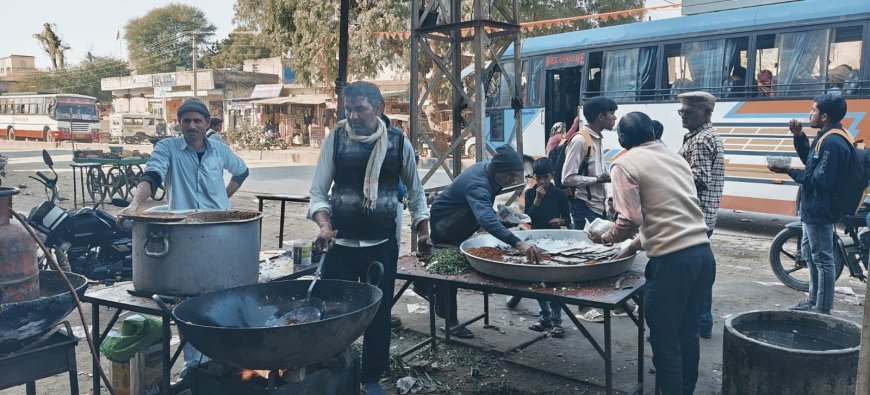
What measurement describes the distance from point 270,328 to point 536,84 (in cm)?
1153

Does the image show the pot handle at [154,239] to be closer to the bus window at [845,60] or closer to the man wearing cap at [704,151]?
the man wearing cap at [704,151]

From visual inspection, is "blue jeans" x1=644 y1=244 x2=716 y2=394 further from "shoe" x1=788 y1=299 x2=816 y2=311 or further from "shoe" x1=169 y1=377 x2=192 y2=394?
"shoe" x1=169 y1=377 x2=192 y2=394

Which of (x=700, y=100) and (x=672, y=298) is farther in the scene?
(x=700, y=100)

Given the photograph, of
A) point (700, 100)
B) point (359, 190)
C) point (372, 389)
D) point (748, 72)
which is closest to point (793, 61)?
point (748, 72)

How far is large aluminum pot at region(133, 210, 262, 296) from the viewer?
112 inches

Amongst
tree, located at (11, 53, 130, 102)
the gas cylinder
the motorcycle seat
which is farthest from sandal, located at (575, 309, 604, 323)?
tree, located at (11, 53, 130, 102)

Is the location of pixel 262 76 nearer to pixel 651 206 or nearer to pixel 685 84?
pixel 685 84

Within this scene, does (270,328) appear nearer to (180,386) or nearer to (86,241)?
(180,386)

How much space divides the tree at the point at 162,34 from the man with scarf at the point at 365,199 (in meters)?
56.9

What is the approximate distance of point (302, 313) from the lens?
287 centimetres

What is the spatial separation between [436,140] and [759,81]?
1435 cm

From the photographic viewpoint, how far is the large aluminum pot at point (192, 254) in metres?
2.85

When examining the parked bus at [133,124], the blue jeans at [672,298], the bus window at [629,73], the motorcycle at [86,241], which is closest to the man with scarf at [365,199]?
the blue jeans at [672,298]

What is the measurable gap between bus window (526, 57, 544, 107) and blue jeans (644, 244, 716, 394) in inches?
393
